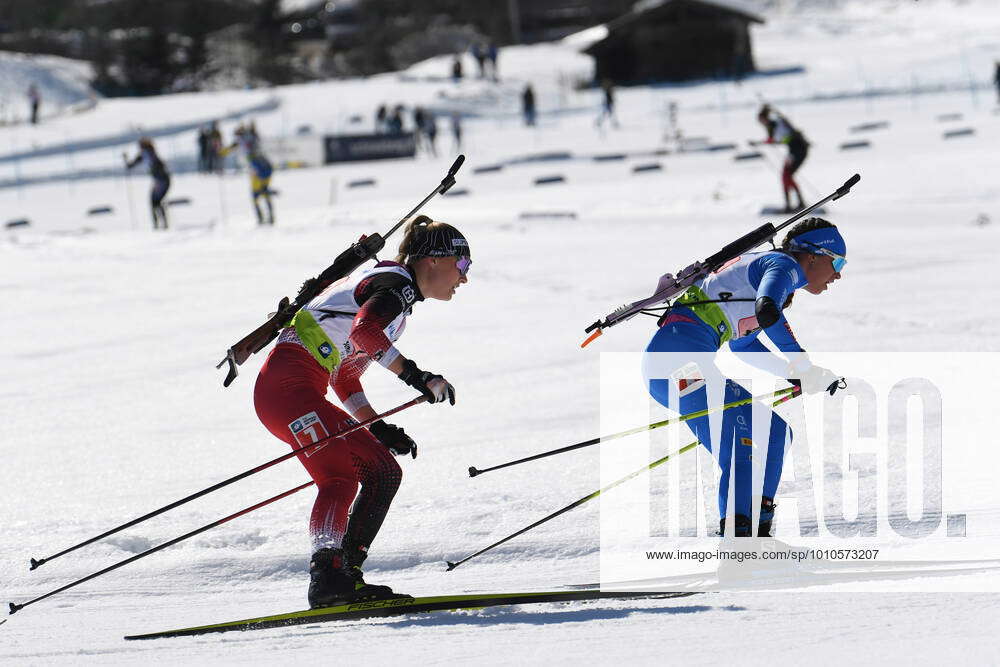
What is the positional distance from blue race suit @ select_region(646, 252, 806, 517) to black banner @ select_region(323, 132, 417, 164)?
27.5 m

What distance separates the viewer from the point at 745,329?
16.3 feet

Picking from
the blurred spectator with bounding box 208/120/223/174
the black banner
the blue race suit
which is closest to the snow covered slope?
the blurred spectator with bounding box 208/120/223/174

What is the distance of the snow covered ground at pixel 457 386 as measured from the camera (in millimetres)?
4223

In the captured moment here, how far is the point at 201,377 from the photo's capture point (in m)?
9.74

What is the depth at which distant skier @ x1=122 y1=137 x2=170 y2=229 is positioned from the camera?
20016 mm

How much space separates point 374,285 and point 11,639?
77.0 inches

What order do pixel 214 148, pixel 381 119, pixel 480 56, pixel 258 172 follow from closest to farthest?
pixel 258 172, pixel 214 148, pixel 381 119, pixel 480 56

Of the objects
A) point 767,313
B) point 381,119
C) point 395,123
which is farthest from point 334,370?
point 381,119

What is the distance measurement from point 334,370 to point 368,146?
28.1 m

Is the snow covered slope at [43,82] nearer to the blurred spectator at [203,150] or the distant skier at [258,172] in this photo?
the blurred spectator at [203,150]

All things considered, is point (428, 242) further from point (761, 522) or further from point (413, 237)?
point (761, 522)

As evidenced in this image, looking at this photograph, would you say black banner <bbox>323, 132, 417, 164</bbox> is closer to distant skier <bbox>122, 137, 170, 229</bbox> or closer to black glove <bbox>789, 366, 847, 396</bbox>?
distant skier <bbox>122, 137, 170, 229</bbox>

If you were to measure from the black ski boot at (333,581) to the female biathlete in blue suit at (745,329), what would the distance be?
5.01 ft

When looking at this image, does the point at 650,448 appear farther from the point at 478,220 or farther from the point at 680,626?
the point at 478,220
